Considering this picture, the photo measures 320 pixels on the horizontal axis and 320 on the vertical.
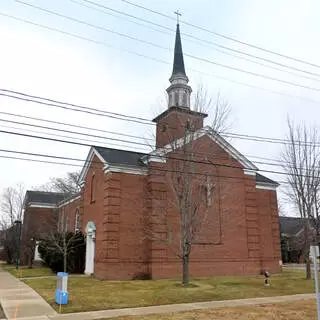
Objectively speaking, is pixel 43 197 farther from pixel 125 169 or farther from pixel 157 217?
pixel 157 217

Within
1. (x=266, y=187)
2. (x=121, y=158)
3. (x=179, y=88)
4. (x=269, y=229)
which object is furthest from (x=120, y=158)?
(x=269, y=229)

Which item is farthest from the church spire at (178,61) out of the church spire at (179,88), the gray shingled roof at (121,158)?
the gray shingled roof at (121,158)

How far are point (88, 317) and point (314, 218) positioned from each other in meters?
18.3

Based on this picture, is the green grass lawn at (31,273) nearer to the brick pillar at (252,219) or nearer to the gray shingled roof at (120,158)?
the gray shingled roof at (120,158)

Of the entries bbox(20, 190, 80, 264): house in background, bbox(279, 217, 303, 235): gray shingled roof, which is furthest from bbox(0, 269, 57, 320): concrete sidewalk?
bbox(279, 217, 303, 235): gray shingled roof

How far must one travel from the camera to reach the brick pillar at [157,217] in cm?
2275

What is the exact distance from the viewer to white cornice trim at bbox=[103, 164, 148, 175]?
2378cm

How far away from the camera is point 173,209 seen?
24188 millimetres

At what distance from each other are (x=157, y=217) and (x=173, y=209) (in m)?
1.45

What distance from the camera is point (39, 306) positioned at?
13.0 metres

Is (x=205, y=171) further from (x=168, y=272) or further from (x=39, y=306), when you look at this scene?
(x=39, y=306)

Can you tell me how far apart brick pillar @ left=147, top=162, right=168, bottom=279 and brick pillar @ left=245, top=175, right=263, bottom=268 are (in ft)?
23.3

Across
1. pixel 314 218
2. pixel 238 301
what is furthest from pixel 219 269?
pixel 238 301

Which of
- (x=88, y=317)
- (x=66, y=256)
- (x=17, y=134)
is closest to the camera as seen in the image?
(x=88, y=317)
